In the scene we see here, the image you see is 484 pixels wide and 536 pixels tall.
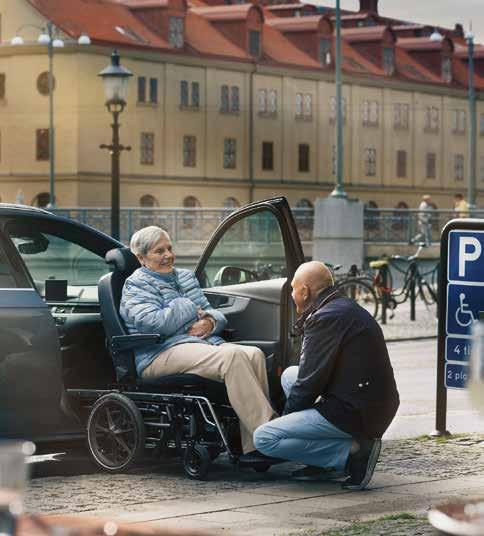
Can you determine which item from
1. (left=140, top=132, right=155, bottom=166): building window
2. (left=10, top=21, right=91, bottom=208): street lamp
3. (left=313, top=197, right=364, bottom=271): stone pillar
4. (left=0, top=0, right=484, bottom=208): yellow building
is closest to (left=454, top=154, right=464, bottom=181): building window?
(left=0, top=0, right=484, bottom=208): yellow building

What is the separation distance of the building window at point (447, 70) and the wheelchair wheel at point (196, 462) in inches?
3754

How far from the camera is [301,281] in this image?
824cm

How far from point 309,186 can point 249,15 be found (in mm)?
10530

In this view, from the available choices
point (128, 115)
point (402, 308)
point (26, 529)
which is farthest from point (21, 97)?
point (26, 529)

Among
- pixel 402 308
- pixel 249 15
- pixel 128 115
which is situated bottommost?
pixel 402 308

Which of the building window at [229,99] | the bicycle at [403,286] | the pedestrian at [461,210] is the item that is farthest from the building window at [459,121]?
the bicycle at [403,286]

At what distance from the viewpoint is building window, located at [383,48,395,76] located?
98.1 metres

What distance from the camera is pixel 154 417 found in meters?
8.75

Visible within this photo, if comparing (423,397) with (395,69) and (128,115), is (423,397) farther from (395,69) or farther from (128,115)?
(395,69)

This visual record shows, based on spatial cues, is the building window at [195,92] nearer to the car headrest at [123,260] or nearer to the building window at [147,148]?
the building window at [147,148]

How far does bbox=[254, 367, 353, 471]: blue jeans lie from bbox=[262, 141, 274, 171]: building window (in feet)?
271

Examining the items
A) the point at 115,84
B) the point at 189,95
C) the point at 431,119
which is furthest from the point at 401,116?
the point at 115,84

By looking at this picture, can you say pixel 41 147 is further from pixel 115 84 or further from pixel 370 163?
pixel 115 84

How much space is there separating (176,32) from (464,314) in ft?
258
